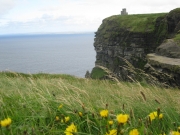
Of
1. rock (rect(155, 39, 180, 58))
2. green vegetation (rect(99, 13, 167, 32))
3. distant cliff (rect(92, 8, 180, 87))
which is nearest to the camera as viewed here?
rock (rect(155, 39, 180, 58))

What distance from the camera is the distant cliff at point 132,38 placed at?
59.7 meters

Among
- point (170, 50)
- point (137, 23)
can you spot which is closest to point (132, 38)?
point (137, 23)

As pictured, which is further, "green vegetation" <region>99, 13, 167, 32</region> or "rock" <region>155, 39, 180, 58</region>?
"green vegetation" <region>99, 13, 167, 32</region>

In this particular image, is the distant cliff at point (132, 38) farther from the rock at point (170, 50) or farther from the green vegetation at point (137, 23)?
the rock at point (170, 50)

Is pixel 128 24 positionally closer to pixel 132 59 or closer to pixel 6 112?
pixel 132 59

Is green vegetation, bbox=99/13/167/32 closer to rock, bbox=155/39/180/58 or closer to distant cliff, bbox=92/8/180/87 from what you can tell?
distant cliff, bbox=92/8/180/87

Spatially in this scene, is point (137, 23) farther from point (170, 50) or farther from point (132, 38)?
point (170, 50)

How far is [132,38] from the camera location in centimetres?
6712

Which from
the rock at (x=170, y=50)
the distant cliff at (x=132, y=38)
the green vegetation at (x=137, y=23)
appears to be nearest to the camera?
the rock at (x=170, y=50)

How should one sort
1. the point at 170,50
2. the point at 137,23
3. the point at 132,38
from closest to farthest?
1. the point at 170,50
2. the point at 132,38
3. the point at 137,23

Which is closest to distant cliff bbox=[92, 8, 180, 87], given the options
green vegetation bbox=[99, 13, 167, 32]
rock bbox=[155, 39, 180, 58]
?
green vegetation bbox=[99, 13, 167, 32]

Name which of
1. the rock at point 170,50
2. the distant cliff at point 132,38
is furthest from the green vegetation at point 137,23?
the rock at point 170,50

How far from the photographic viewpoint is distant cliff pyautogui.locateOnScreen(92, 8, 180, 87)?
2349 inches

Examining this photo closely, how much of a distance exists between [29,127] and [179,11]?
1895 inches
